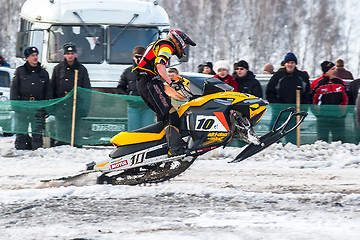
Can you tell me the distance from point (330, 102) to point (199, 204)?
238 inches

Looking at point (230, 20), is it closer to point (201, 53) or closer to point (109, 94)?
point (201, 53)

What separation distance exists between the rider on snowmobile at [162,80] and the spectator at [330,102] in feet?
15.7

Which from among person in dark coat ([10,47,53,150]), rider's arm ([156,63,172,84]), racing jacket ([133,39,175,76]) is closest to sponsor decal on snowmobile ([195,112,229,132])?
rider's arm ([156,63,172,84])

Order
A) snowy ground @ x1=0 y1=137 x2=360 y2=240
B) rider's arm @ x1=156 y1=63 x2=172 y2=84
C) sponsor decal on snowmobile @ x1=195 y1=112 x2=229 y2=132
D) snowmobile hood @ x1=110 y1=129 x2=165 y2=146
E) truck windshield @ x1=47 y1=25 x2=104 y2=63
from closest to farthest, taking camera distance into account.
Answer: snowy ground @ x1=0 y1=137 x2=360 y2=240
rider's arm @ x1=156 y1=63 x2=172 y2=84
sponsor decal on snowmobile @ x1=195 y1=112 x2=229 y2=132
snowmobile hood @ x1=110 y1=129 x2=165 y2=146
truck windshield @ x1=47 y1=25 x2=104 y2=63

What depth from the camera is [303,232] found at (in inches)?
215

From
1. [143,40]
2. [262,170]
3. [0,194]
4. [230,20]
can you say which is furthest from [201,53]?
[0,194]

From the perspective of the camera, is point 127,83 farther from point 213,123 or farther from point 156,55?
point 213,123

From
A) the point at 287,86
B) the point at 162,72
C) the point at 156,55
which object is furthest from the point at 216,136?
the point at 287,86

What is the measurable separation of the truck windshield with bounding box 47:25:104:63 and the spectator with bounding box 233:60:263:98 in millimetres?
3144

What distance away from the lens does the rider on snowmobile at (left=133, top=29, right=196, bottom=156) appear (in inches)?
311

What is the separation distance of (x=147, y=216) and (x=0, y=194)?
6.48 feet

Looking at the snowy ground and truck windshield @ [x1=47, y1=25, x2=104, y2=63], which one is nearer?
the snowy ground

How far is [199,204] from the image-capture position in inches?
270

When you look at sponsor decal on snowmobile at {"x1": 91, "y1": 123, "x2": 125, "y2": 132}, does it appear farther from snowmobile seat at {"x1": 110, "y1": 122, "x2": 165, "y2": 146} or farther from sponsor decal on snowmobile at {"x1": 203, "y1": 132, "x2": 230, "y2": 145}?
sponsor decal on snowmobile at {"x1": 203, "y1": 132, "x2": 230, "y2": 145}
